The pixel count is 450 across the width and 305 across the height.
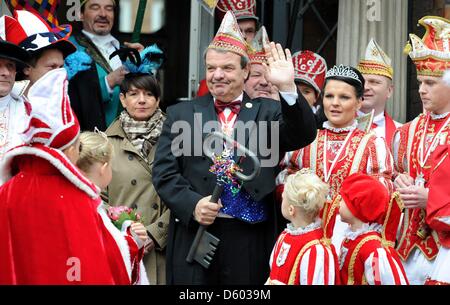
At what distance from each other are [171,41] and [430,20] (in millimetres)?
7599

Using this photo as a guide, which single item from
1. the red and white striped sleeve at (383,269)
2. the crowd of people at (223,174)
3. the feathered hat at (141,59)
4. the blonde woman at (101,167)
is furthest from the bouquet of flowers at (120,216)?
the feathered hat at (141,59)

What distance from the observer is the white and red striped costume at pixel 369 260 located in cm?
552

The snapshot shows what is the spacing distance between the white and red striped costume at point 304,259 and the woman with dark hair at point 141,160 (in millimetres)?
1067

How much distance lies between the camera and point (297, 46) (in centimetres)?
876

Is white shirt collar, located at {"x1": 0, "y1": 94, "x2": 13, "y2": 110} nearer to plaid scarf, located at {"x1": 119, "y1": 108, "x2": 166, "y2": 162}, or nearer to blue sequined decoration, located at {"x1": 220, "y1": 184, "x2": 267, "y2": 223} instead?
plaid scarf, located at {"x1": 119, "y1": 108, "x2": 166, "y2": 162}

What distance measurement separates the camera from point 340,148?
A: 247 inches

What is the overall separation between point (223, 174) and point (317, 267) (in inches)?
34.8

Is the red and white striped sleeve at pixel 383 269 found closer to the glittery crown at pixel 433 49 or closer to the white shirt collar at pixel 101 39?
the glittery crown at pixel 433 49

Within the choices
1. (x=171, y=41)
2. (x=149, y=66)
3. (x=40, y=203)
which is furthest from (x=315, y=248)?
(x=171, y=41)

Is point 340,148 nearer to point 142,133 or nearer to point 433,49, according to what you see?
point 433,49

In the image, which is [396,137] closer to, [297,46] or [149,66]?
[149,66]

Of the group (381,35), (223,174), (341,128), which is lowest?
(223,174)

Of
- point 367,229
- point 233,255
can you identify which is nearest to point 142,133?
point 233,255

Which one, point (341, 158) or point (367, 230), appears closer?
point (367, 230)
